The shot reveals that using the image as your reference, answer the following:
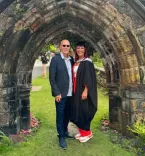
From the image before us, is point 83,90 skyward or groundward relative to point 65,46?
groundward

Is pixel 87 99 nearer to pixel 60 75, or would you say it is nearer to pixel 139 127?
pixel 60 75

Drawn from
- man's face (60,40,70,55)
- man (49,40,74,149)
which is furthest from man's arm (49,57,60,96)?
man's face (60,40,70,55)

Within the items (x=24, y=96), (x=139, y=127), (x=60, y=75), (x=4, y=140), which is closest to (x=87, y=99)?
(x=60, y=75)

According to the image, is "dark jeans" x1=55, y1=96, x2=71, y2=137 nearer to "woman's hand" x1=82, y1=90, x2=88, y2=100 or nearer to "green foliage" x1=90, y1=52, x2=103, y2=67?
"woman's hand" x1=82, y1=90, x2=88, y2=100

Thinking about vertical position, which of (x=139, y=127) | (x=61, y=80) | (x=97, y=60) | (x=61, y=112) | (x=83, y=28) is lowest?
(x=139, y=127)

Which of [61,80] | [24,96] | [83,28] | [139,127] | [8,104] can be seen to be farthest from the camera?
[24,96]

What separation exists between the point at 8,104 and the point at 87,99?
5.55 feet

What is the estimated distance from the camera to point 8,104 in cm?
514

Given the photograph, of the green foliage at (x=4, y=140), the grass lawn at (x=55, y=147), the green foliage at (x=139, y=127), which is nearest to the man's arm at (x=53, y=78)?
the grass lawn at (x=55, y=147)

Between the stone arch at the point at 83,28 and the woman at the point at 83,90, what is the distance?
656 millimetres

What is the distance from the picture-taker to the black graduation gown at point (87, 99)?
491 cm

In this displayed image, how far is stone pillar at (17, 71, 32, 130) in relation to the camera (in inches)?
225

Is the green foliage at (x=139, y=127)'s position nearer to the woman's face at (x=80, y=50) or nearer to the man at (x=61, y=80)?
the man at (x=61, y=80)

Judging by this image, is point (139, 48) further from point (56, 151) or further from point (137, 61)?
point (56, 151)
